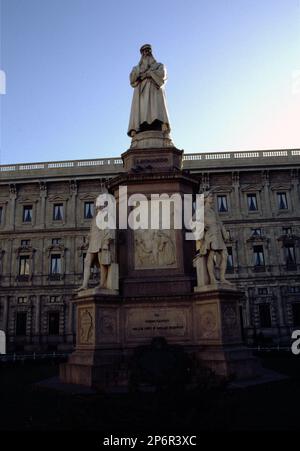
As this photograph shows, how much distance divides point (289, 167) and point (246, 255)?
921 centimetres

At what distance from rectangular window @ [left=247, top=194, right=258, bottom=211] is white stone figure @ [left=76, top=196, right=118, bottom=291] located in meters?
29.8

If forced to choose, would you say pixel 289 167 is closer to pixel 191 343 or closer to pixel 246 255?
pixel 246 255

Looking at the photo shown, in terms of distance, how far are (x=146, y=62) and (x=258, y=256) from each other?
27.0m

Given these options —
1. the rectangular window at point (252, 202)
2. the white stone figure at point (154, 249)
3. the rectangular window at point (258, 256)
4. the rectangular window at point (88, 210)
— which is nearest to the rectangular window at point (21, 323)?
the rectangular window at point (88, 210)

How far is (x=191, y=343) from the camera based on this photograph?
998cm

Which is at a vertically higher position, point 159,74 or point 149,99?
point 159,74

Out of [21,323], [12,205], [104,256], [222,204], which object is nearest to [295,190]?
[222,204]

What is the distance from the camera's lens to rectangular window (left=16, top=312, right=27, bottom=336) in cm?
3625

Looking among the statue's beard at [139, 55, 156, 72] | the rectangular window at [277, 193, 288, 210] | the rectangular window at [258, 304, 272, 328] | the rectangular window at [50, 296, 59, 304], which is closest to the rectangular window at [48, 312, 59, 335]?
the rectangular window at [50, 296, 59, 304]

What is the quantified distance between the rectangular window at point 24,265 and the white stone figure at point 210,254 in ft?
99.4

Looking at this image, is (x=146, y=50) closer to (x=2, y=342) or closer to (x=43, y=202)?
(x=2, y=342)

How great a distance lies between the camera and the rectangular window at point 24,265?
3797 centimetres

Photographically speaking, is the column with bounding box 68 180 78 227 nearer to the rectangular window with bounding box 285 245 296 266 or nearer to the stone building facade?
the stone building facade

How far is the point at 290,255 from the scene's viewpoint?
36812 mm
